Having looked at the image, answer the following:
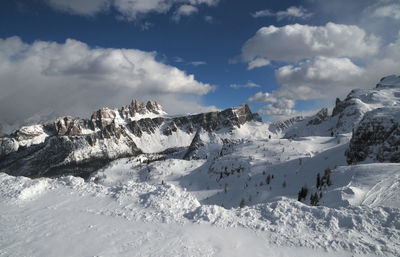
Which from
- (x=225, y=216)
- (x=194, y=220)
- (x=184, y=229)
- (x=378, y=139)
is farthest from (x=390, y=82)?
(x=184, y=229)

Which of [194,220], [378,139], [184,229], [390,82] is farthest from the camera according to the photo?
[390,82]

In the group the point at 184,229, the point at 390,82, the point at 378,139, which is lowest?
the point at 184,229

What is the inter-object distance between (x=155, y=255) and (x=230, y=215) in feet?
10.1

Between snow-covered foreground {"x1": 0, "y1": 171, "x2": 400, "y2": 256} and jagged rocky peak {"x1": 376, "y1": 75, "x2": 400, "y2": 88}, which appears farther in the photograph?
jagged rocky peak {"x1": 376, "y1": 75, "x2": 400, "y2": 88}

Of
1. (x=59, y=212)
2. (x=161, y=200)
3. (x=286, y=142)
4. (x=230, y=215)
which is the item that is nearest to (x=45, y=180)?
(x=59, y=212)

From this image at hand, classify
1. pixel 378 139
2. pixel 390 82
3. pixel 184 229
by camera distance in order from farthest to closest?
pixel 390 82 < pixel 378 139 < pixel 184 229

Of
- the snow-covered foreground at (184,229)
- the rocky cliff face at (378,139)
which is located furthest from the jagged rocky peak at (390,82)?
the snow-covered foreground at (184,229)

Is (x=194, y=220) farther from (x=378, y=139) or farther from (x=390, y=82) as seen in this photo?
(x=390, y=82)

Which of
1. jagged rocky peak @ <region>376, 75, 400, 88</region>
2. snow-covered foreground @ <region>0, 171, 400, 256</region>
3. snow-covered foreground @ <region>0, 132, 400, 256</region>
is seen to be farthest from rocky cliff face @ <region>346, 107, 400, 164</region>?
jagged rocky peak @ <region>376, 75, 400, 88</region>

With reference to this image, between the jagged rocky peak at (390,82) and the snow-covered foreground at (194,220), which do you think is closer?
the snow-covered foreground at (194,220)

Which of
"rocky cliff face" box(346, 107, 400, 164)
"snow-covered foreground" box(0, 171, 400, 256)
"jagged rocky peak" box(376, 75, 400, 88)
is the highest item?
"jagged rocky peak" box(376, 75, 400, 88)

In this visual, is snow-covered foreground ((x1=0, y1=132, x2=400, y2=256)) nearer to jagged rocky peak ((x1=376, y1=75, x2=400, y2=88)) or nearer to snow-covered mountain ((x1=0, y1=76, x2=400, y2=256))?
snow-covered mountain ((x1=0, y1=76, x2=400, y2=256))

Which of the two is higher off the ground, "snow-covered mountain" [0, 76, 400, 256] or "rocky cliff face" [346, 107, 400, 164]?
"rocky cliff face" [346, 107, 400, 164]

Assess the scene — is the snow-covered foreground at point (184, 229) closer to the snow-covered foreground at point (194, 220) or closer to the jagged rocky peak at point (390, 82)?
the snow-covered foreground at point (194, 220)
